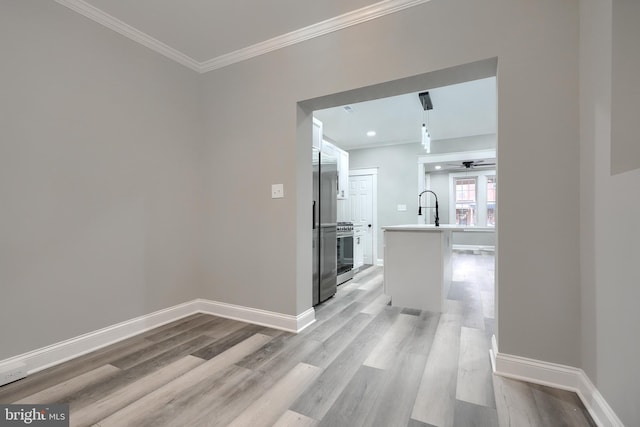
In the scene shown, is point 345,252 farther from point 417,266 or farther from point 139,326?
point 139,326

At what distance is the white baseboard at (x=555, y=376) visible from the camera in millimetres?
1397

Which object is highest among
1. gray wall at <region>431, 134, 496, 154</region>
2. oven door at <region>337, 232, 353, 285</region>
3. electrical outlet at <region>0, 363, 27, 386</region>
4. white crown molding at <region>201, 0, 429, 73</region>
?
white crown molding at <region>201, 0, 429, 73</region>

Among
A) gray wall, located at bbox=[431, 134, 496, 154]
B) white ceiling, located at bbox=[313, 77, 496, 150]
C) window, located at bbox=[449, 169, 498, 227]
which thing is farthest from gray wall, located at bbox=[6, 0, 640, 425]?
window, located at bbox=[449, 169, 498, 227]

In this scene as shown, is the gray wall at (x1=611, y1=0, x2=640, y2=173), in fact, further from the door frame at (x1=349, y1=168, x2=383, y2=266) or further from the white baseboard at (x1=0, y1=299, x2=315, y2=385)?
the door frame at (x1=349, y1=168, x2=383, y2=266)

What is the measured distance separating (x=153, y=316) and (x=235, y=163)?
64.1 inches

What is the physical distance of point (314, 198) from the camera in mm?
3182

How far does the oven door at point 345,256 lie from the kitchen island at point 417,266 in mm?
1165

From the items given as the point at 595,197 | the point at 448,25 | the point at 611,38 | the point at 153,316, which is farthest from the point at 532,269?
the point at 153,316

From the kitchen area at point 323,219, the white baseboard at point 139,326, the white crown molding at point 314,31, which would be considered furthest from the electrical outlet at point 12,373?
the white crown molding at point 314,31

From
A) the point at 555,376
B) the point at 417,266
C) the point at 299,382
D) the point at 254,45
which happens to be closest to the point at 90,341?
the point at 299,382

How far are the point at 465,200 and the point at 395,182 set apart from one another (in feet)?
15.5

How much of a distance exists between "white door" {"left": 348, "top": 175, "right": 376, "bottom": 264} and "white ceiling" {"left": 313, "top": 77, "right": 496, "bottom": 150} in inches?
34.8

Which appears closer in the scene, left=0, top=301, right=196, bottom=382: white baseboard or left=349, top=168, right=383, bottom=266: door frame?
left=0, top=301, right=196, bottom=382: white baseboard

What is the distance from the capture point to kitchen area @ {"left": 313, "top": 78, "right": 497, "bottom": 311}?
10.5ft
